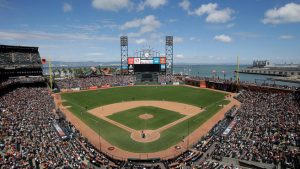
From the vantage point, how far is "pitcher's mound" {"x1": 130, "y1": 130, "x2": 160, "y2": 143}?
31.3 metres

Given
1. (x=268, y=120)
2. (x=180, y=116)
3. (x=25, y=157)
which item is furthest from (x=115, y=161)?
(x=268, y=120)

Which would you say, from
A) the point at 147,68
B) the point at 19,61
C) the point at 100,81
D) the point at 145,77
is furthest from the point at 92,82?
the point at 19,61

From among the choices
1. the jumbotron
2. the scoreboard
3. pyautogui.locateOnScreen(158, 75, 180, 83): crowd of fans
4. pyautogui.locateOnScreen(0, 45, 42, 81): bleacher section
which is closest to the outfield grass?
the jumbotron

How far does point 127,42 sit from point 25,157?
80083 mm

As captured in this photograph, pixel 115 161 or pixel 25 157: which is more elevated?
pixel 25 157

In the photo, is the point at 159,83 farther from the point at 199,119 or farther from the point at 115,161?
the point at 115,161

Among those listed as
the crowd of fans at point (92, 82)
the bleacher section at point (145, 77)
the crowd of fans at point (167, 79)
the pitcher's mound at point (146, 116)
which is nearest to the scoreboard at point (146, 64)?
the bleacher section at point (145, 77)

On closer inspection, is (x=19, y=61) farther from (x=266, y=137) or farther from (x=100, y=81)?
(x=266, y=137)

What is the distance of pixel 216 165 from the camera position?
836 inches

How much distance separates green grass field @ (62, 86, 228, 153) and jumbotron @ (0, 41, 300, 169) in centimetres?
16

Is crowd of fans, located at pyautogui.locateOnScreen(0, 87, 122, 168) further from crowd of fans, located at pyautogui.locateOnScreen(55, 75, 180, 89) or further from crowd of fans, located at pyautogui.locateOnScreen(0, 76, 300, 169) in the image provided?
crowd of fans, located at pyautogui.locateOnScreen(55, 75, 180, 89)

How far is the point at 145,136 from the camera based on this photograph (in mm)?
32281

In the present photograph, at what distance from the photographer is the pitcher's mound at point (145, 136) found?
31.3 m

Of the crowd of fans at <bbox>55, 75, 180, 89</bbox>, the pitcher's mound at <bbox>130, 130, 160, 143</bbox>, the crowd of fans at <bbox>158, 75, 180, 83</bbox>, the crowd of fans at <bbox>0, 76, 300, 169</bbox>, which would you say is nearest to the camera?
the crowd of fans at <bbox>0, 76, 300, 169</bbox>
